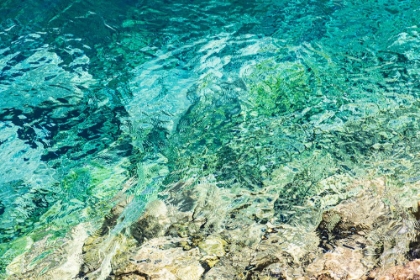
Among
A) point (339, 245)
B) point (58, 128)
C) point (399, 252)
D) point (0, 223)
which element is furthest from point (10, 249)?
point (399, 252)

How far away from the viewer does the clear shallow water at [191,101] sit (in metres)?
3.77

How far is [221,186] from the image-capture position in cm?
371

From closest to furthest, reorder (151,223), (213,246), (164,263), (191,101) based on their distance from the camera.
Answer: (164,263) < (213,246) < (151,223) < (191,101)

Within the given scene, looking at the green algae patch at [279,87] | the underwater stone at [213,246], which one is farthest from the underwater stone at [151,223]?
the green algae patch at [279,87]

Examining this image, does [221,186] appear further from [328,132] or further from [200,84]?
[200,84]

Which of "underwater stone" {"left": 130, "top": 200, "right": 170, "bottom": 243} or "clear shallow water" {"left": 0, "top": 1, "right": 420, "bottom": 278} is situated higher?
"clear shallow water" {"left": 0, "top": 1, "right": 420, "bottom": 278}

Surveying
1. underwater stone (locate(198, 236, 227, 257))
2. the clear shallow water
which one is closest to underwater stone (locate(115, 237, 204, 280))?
underwater stone (locate(198, 236, 227, 257))

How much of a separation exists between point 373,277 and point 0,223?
344 cm

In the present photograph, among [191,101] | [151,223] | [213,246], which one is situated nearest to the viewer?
[213,246]

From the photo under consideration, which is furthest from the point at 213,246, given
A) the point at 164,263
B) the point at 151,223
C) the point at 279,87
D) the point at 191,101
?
the point at 279,87

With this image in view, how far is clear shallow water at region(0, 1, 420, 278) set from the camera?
3771 mm

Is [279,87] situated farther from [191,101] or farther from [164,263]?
[164,263]

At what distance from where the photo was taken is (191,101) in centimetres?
507

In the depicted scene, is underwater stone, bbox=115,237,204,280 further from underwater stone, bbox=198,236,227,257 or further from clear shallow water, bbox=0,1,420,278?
clear shallow water, bbox=0,1,420,278
